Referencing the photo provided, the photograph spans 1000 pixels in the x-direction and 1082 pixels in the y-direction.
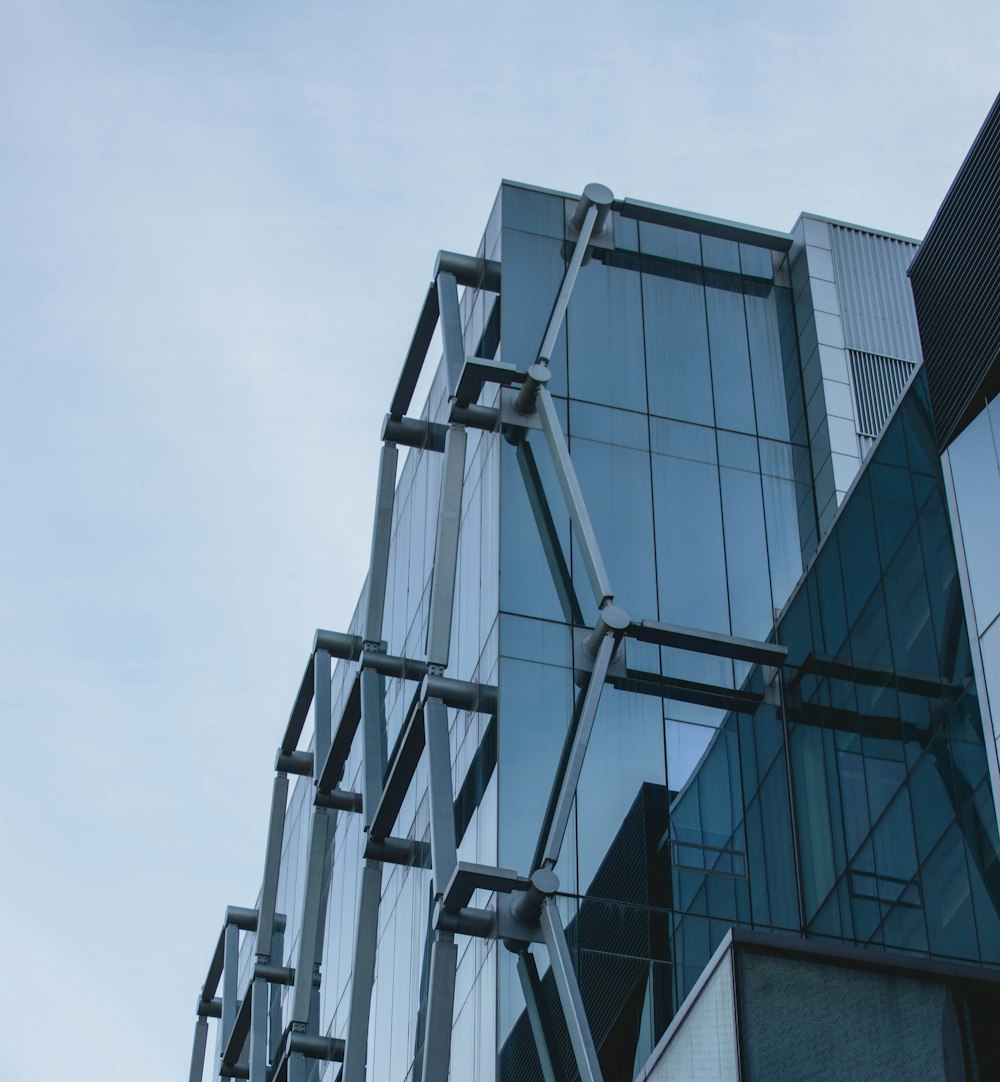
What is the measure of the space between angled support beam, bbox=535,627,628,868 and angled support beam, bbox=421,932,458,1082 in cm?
222

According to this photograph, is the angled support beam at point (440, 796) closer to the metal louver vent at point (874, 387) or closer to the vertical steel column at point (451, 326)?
the vertical steel column at point (451, 326)

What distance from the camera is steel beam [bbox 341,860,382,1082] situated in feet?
113

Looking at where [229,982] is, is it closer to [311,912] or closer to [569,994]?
[311,912]

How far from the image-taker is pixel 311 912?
135ft

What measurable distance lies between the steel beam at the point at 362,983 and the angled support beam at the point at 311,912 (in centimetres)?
557

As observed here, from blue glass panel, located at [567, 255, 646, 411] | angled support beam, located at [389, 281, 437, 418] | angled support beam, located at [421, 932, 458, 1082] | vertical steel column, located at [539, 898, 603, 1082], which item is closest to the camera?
vertical steel column, located at [539, 898, 603, 1082]

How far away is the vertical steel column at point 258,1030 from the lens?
4366 cm

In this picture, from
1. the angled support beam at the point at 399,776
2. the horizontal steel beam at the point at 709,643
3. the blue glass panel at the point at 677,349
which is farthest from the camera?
the blue glass panel at the point at 677,349

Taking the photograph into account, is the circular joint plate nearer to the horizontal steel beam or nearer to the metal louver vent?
the metal louver vent

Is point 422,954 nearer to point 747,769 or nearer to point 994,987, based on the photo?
point 747,769

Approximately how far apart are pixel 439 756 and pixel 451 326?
977 centimetres

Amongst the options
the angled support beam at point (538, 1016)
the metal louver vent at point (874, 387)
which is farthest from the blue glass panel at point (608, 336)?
the angled support beam at point (538, 1016)

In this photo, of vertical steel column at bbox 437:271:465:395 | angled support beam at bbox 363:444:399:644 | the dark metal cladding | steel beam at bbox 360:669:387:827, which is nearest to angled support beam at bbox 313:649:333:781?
angled support beam at bbox 363:444:399:644

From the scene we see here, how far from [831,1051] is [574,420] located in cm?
1525
